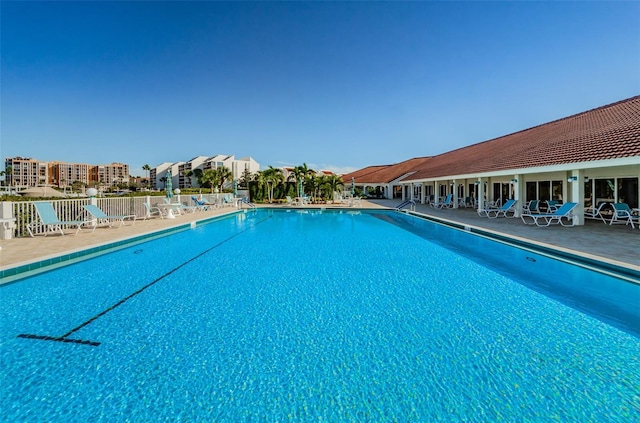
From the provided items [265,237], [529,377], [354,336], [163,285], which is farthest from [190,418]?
[265,237]

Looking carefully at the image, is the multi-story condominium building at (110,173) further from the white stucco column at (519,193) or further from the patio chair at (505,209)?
the white stucco column at (519,193)

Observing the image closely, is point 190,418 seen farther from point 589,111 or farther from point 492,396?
point 589,111

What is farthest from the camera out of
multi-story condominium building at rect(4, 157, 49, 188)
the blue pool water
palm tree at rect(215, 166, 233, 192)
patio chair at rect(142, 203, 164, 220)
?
multi-story condominium building at rect(4, 157, 49, 188)

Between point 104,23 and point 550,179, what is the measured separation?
69.0 feet

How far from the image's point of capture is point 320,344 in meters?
3.33

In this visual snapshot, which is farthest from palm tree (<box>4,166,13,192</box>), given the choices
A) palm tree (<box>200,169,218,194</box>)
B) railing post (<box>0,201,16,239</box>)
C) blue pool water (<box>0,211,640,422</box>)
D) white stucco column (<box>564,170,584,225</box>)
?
white stucco column (<box>564,170,584,225</box>)

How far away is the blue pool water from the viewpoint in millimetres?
2377

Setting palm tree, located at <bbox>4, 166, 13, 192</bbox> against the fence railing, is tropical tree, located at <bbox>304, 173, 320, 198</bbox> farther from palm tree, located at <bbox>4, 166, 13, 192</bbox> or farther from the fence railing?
palm tree, located at <bbox>4, 166, 13, 192</bbox>

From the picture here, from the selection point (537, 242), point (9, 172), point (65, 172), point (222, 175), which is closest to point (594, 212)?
point (537, 242)

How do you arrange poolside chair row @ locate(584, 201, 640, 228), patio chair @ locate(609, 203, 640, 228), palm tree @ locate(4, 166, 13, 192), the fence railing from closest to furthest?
the fence railing
poolside chair row @ locate(584, 201, 640, 228)
patio chair @ locate(609, 203, 640, 228)
palm tree @ locate(4, 166, 13, 192)

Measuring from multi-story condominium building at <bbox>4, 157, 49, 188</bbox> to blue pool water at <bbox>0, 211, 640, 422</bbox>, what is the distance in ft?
446

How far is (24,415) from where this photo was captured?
224cm

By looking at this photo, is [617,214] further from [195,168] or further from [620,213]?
[195,168]

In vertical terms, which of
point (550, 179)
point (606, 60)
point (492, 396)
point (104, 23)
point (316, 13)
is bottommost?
point (492, 396)
